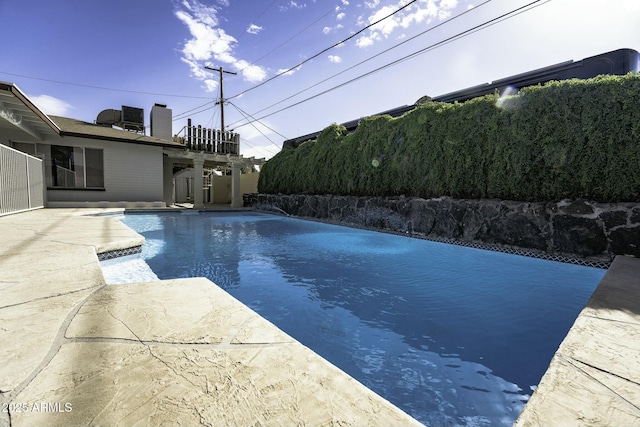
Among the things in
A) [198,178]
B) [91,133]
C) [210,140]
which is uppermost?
[210,140]

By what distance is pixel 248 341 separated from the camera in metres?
1.60

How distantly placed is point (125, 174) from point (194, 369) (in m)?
17.8

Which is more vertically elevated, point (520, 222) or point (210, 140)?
point (210, 140)

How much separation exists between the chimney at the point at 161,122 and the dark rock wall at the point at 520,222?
1759 cm

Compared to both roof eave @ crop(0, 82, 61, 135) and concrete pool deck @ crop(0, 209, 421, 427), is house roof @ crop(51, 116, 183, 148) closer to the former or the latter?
roof eave @ crop(0, 82, 61, 135)

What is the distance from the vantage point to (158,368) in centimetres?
133

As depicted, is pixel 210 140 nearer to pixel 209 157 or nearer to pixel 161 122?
pixel 209 157

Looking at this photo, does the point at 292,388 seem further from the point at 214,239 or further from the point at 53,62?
the point at 53,62

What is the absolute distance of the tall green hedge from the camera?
5531mm

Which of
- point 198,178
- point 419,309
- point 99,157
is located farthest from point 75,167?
point 419,309

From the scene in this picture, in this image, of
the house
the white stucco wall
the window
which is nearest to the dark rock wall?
the house

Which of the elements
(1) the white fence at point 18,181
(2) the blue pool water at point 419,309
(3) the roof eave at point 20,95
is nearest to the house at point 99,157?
(3) the roof eave at point 20,95

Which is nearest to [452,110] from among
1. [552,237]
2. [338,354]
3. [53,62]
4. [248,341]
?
[552,237]

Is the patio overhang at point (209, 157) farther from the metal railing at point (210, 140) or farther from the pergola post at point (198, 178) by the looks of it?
the metal railing at point (210, 140)
